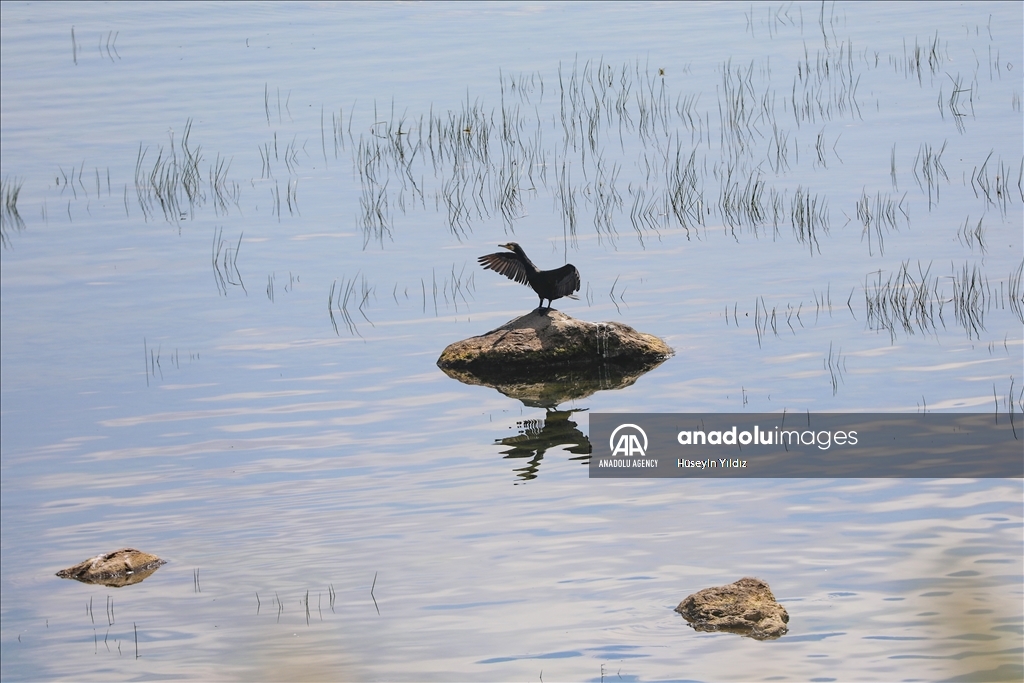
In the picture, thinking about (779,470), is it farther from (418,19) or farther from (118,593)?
(418,19)

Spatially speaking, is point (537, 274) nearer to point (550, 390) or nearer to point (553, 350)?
point (553, 350)

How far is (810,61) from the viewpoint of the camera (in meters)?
23.1

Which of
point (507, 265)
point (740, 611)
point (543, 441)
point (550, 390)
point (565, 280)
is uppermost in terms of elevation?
point (507, 265)

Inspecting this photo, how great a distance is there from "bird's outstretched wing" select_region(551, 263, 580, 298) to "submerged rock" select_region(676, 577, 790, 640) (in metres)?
4.75

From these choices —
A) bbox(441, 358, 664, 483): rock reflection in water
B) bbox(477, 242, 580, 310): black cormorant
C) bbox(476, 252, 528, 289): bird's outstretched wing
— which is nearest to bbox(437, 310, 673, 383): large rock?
bbox(441, 358, 664, 483): rock reflection in water

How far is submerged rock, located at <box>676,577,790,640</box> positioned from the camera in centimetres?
670

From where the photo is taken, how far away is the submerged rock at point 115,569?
26.1 feet

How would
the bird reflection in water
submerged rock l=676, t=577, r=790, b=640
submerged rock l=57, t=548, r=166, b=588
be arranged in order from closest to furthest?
submerged rock l=676, t=577, r=790, b=640 < submerged rock l=57, t=548, r=166, b=588 < the bird reflection in water

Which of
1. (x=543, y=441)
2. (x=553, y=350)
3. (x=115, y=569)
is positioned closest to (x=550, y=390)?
(x=553, y=350)

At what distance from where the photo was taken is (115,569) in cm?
797

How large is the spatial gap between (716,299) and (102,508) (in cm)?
583

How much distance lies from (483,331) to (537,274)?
101 centimetres
